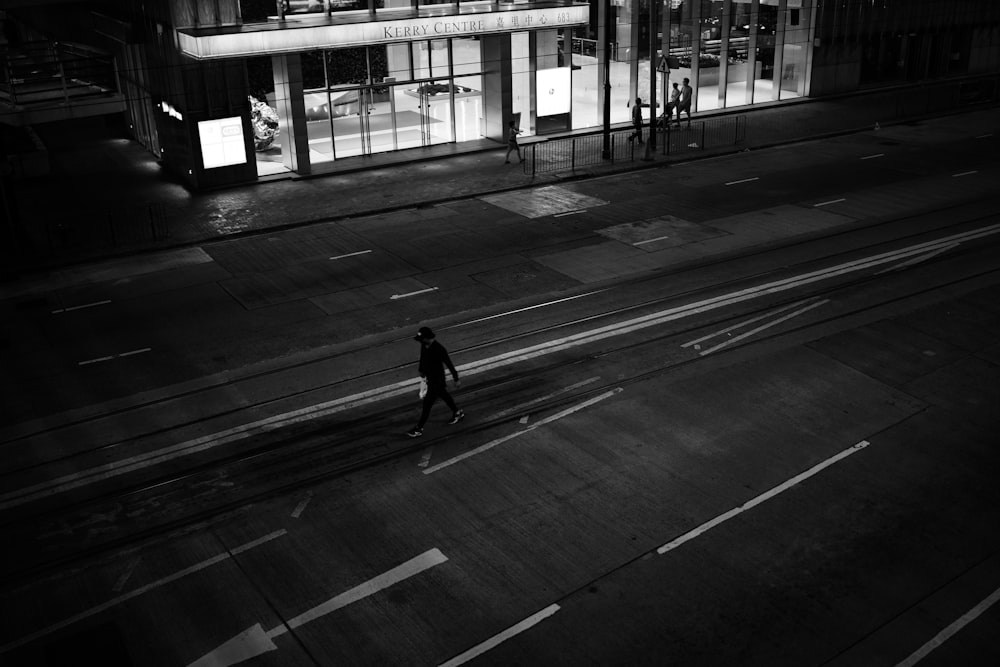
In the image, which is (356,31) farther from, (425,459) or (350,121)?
(425,459)

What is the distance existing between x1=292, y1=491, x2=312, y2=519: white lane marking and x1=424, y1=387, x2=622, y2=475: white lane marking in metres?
1.62

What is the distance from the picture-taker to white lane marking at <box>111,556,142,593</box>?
10.7 metres

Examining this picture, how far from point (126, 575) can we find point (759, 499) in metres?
7.86

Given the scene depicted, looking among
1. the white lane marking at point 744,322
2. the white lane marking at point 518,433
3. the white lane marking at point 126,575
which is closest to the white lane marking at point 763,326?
the white lane marking at point 744,322

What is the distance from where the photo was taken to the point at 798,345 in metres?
16.8

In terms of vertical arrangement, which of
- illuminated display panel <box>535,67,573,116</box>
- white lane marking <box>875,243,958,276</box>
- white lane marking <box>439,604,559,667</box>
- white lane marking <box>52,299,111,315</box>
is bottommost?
white lane marking <box>439,604,559,667</box>

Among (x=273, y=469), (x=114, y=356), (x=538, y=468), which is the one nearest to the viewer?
(x=538, y=468)

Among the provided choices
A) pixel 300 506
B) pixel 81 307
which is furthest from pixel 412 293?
pixel 300 506

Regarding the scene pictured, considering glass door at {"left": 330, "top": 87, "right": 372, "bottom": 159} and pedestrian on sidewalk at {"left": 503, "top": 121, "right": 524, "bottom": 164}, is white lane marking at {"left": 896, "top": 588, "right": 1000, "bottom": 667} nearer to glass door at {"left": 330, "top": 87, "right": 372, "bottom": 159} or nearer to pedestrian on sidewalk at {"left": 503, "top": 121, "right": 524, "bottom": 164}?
pedestrian on sidewalk at {"left": 503, "top": 121, "right": 524, "bottom": 164}

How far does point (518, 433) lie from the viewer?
13.9 meters

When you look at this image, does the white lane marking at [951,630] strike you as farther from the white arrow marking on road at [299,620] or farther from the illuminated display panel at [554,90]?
the illuminated display panel at [554,90]

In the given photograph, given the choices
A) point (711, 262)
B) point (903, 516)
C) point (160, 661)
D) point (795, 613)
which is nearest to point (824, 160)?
point (711, 262)

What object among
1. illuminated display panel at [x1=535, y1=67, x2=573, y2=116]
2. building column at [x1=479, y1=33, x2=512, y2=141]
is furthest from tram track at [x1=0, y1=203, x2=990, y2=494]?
illuminated display panel at [x1=535, y1=67, x2=573, y2=116]

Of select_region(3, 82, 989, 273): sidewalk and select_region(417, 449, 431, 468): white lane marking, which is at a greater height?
select_region(3, 82, 989, 273): sidewalk
